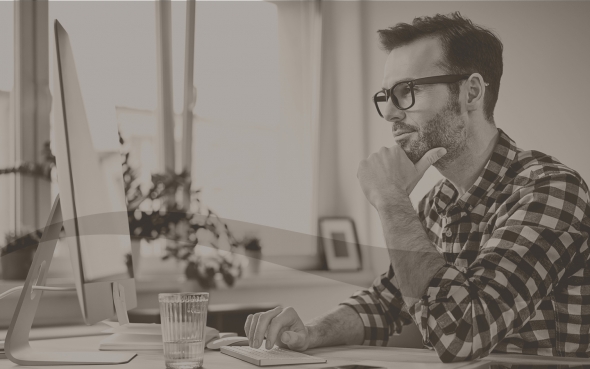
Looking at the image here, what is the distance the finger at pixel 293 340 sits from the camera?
47.0 inches

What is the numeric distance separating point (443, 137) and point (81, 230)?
1.00 m

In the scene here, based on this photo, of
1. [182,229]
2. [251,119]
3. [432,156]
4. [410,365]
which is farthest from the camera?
[251,119]

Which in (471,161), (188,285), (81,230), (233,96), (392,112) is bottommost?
(188,285)

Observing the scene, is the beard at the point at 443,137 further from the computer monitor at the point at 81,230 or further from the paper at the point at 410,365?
the computer monitor at the point at 81,230

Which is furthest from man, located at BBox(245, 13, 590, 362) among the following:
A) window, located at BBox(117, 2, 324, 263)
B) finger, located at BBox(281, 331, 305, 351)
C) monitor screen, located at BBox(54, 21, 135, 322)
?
Result: window, located at BBox(117, 2, 324, 263)

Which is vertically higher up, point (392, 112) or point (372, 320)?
point (392, 112)

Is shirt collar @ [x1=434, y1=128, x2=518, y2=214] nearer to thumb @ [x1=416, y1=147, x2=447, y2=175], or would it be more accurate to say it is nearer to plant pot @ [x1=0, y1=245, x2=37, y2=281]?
thumb @ [x1=416, y1=147, x2=447, y2=175]

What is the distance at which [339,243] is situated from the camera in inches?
125

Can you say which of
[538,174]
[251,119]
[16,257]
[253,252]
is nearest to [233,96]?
[251,119]

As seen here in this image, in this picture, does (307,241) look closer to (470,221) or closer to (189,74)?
(189,74)

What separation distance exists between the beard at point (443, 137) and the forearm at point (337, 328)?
0.42 m

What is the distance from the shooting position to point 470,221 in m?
1.43

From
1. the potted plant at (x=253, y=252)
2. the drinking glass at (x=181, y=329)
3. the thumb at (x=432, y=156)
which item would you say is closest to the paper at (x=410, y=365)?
the drinking glass at (x=181, y=329)

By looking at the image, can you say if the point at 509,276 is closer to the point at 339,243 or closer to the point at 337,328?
the point at 337,328
